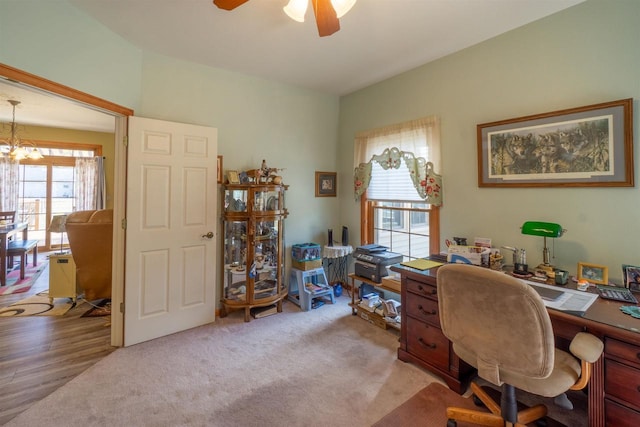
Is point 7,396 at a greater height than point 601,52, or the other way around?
point 601,52

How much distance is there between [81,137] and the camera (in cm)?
574

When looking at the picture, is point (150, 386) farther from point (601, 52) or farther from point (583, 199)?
point (601, 52)

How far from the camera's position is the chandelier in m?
4.31

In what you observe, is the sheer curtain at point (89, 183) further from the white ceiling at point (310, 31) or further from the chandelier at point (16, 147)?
the white ceiling at point (310, 31)

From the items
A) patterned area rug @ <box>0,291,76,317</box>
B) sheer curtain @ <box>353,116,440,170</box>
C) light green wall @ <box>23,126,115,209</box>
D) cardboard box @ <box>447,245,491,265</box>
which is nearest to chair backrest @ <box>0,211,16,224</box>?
light green wall @ <box>23,126,115,209</box>

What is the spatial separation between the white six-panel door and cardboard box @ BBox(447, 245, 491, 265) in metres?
2.31

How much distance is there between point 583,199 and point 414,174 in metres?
1.34

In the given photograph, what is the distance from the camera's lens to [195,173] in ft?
9.22

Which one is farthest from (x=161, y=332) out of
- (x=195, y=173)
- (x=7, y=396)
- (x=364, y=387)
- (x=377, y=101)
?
(x=377, y=101)

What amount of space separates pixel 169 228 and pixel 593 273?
11.0ft

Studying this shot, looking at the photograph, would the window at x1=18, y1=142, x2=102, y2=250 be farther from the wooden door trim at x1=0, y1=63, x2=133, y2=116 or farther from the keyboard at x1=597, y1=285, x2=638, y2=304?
the keyboard at x1=597, y1=285, x2=638, y2=304

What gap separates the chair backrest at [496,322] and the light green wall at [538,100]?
1.19m

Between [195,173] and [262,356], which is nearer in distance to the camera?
[262,356]

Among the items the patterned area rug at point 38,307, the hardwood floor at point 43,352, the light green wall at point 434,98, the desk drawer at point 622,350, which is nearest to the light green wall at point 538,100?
the light green wall at point 434,98
